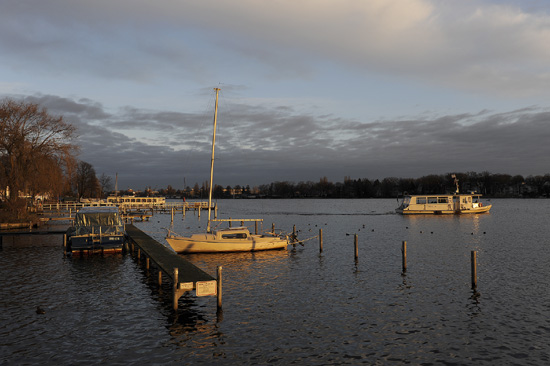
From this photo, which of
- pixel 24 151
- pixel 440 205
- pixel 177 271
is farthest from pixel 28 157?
pixel 440 205

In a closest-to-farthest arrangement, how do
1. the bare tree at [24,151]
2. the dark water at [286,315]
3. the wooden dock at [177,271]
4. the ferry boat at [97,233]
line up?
1. the dark water at [286,315]
2. the wooden dock at [177,271]
3. the ferry boat at [97,233]
4. the bare tree at [24,151]

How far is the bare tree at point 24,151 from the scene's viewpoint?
53.1 m

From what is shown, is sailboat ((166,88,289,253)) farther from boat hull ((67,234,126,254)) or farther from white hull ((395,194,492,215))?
white hull ((395,194,492,215))

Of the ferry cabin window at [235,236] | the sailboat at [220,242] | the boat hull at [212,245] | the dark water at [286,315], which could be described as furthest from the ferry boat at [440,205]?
the ferry cabin window at [235,236]

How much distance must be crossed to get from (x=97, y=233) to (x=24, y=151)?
93.5 ft

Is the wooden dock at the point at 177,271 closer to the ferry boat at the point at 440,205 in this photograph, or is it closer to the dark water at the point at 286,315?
the dark water at the point at 286,315

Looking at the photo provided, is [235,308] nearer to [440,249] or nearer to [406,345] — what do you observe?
[406,345]

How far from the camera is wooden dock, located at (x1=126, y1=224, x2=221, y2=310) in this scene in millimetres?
18094

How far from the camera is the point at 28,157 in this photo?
5481 cm

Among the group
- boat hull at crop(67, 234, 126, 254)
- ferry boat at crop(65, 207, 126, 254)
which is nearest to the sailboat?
boat hull at crop(67, 234, 126, 254)

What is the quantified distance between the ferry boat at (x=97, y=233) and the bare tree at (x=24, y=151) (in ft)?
79.3

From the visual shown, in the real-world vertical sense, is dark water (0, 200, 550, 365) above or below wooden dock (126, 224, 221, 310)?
below

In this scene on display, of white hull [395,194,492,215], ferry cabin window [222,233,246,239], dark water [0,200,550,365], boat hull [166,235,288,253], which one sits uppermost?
white hull [395,194,492,215]

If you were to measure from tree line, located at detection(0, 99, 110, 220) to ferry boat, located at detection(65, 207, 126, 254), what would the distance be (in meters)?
24.1
